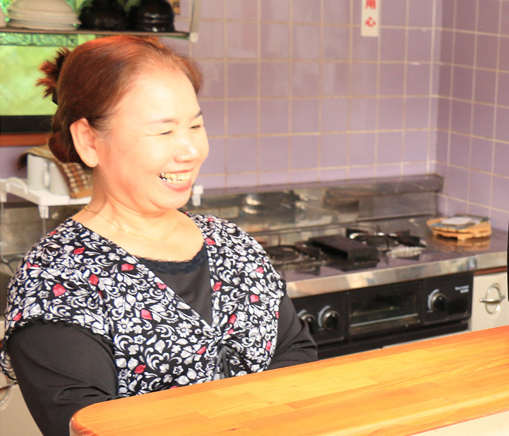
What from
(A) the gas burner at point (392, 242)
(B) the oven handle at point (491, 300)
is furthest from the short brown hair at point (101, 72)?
(B) the oven handle at point (491, 300)

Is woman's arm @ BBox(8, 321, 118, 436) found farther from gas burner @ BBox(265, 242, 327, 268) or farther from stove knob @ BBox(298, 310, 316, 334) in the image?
gas burner @ BBox(265, 242, 327, 268)

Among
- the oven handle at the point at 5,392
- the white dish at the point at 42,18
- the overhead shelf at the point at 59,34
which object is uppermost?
the white dish at the point at 42,18

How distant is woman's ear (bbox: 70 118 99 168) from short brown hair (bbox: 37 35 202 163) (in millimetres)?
15

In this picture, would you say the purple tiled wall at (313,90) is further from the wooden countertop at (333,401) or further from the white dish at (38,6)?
the wooden countertop at (333,401)

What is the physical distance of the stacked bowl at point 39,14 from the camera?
227 centimetres

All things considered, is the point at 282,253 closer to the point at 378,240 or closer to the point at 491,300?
the point at 378,240

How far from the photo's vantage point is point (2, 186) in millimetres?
2605

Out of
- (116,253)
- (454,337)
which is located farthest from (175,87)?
(454,337)

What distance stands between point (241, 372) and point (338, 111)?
2.02 m

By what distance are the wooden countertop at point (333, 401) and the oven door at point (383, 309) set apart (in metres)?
1.54

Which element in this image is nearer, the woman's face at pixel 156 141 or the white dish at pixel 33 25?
the woman's face at pixel 156 141

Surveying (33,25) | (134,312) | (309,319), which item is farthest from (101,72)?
(309,319)

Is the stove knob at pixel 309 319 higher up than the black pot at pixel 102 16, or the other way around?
the black pot at pixel 102 16

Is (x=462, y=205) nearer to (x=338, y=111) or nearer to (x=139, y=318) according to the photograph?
(x=338, y=111)
